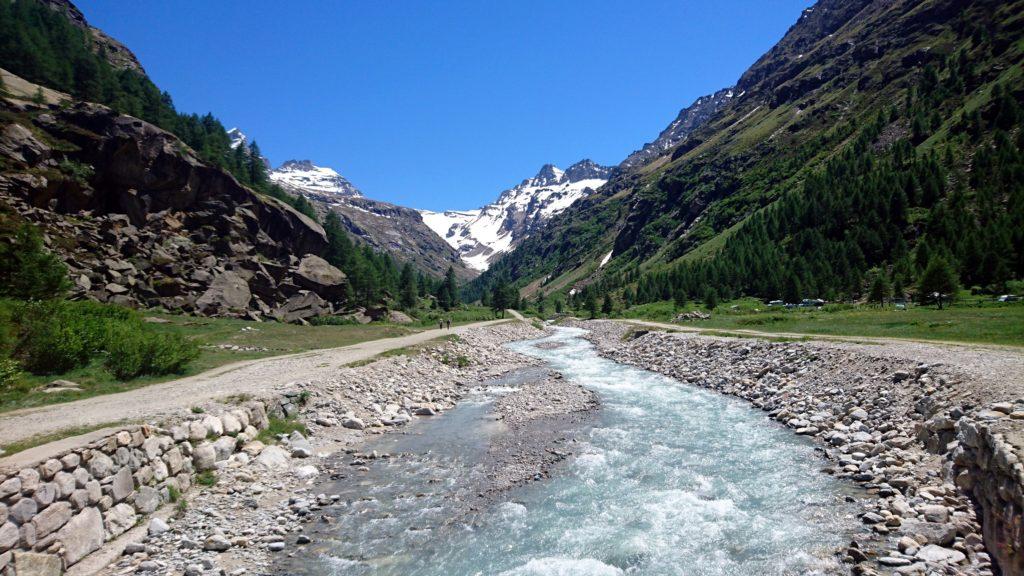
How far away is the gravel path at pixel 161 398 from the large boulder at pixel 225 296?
34.7 meters

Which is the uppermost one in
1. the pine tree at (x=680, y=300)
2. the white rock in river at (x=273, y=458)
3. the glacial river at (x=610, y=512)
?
the pine tree at (x=680, y=300)

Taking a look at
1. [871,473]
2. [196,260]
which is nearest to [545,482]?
[871,473]

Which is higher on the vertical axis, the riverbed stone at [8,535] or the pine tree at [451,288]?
the pine tree at [451,288]

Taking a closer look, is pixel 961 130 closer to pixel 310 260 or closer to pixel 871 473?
pixel 871 473

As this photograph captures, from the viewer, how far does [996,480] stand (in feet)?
27.7

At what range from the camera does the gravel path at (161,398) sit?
482 inches

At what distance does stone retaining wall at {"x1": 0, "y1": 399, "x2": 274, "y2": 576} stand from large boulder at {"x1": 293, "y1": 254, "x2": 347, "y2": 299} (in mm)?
64176

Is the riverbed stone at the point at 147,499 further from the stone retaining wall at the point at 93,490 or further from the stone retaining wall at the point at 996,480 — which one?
the stone retaining wall at the point at 996,480

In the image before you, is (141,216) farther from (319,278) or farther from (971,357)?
(971,357)

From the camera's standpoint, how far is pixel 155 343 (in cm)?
2325

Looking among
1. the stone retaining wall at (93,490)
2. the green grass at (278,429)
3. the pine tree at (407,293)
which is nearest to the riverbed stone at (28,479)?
the stone retaining wall at (93,490)

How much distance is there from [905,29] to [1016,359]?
266522mm

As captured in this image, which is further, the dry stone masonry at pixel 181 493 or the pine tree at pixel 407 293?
the pine tree at pixel 407 293

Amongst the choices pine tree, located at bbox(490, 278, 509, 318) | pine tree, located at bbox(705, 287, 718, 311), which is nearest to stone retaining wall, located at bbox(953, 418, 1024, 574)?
pine tree, located at bbox(705, 287, 718, 311)
